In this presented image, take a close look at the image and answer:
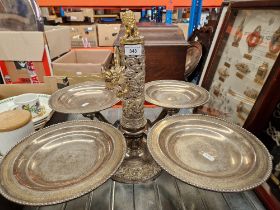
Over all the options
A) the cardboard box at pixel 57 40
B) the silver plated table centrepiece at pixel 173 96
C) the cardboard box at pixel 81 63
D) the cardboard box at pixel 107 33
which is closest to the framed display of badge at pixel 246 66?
the silver plated table centrepiece at pixel 173 96

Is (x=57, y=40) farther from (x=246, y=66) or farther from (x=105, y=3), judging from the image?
(x=246, y=66)

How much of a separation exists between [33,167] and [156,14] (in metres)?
2.44

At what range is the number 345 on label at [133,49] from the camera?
0.61 m

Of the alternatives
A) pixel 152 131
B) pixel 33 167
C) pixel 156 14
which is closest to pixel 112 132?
pixel 152 131

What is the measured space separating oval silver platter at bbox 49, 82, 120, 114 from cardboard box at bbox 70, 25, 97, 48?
2.11 meters

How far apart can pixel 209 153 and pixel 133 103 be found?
0.29 m

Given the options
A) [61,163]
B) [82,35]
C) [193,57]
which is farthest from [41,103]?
[82,35]

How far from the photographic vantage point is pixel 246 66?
857mm

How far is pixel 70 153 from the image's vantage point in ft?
2.02

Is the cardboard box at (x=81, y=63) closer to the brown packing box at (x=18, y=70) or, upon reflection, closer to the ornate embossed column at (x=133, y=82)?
the brown packing box at (x=18, y=70)

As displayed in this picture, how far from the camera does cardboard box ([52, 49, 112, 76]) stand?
1.42m

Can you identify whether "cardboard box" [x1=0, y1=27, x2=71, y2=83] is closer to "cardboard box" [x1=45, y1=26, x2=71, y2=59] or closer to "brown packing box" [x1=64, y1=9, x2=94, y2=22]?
"cardboard box" [x1=45, y1=26, x2=71, y2=59]

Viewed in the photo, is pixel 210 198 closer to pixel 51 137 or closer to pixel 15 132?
pixel 51 137

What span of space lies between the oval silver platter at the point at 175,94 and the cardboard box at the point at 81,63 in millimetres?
494
